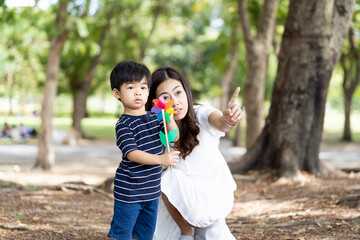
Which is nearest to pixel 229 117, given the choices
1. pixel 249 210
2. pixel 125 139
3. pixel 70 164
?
pixel 125 139

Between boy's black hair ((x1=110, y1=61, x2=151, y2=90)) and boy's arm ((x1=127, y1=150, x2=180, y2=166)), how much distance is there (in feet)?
1.67

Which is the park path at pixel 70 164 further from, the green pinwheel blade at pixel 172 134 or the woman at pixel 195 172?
the green pinwheel blade at pixel 172 134

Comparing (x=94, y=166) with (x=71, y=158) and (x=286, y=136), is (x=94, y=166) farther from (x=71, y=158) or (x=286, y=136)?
(x=286, y=136)

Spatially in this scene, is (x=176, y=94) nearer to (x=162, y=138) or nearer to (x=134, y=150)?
(x=162, y=138)

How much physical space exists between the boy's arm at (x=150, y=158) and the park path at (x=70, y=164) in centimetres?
658

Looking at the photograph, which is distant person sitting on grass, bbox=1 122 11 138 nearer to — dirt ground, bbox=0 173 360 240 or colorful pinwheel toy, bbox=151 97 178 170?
dirt ground, bbox=0 173 360 240

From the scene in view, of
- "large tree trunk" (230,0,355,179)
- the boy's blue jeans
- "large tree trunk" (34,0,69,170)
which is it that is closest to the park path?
"large tree trunk" (34,0,69,170)

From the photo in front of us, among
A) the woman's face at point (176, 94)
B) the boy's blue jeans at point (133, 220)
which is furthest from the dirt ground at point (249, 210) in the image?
the woman's face at point (176, 94)

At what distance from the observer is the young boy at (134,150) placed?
10.1 feet

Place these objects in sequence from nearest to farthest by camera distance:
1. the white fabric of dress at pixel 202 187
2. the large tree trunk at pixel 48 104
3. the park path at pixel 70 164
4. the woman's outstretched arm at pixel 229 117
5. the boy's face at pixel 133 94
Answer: the boy's face at pixel 133 94, the woman's outstretched arm at pixel 229 117, the white fabric of dress at pixel 202 187, the park path at pixel 70 164, the large tree trunk at pixel 48 104

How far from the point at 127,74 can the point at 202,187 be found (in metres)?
1.11

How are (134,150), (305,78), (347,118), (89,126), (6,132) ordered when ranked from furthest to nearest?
(89,126) < (347,118) < (6,132) < (305,78) < (134,150)

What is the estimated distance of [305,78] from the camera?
7.11 meters

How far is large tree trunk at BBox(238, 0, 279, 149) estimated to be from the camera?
10125 mm
